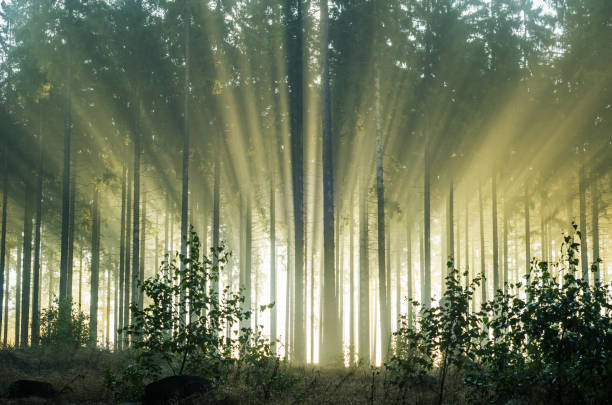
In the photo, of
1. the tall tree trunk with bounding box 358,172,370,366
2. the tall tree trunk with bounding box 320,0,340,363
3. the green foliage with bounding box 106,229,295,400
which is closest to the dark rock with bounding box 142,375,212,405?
the green foliage with bounding box 106,229,295,400

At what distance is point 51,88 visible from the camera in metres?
20.7

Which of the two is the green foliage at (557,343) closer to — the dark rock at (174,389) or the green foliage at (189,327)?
the green foliage at (189,327)

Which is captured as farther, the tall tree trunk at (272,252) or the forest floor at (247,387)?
the tall tree trunk at (272,252)

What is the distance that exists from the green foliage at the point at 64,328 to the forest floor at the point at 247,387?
278 cm

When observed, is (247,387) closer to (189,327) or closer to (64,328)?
(189,327)

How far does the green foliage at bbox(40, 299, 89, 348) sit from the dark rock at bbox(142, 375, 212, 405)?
920 centimetres

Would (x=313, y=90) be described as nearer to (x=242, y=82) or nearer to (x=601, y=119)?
(x=242, y=82)

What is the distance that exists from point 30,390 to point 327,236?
826 cm

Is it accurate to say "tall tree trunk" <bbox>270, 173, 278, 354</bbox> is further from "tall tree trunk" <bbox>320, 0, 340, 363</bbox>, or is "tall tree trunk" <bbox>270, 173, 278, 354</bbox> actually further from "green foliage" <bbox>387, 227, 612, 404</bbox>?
"green foliage" <bbox>387, 227, 612, 404</bbox>

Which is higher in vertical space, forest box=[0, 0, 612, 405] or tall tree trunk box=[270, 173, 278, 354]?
forest box=[0, 0, 612, 405]

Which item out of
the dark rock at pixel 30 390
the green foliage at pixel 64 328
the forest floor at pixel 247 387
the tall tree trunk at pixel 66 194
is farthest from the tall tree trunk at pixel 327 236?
the tall tree trunk at pixel 66 194

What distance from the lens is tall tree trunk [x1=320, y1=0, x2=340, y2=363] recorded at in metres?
14.3

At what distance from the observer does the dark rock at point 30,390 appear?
9.02 m

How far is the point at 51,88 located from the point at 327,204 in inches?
515
